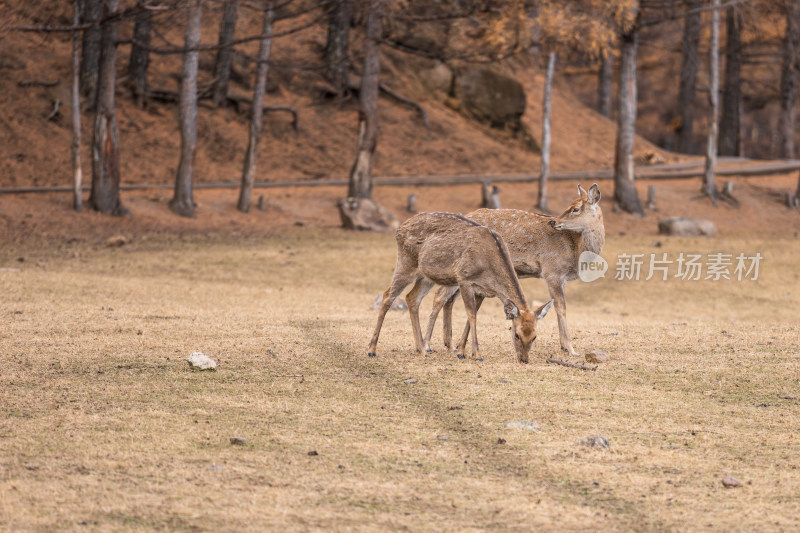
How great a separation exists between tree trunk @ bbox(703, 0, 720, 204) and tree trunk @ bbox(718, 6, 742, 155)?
11.6m

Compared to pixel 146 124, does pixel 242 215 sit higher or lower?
lower

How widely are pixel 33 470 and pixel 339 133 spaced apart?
99.9 feet

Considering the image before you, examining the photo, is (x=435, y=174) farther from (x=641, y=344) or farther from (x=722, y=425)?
(x=722, y=425)

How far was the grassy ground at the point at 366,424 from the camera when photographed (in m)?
5.44

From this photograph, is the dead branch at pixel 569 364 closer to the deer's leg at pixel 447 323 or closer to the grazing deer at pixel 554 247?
the grazing deer at pixel 554 247

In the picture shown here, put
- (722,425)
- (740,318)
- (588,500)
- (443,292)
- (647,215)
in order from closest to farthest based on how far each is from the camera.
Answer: (588,500) → (722,425) → (443,292) → (740,318) → (647,215)

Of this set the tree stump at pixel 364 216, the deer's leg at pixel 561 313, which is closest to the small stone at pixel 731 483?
the deer's leg at pixel 561 313

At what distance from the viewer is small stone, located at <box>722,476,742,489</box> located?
591 centimetres

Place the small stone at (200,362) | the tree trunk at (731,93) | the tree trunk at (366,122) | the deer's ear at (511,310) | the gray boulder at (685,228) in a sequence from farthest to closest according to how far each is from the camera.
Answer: the tree trunk at (731,93) < the tree trunk at (366,122) < the gray boulder at (685,228) < the deer's ear at (511,310) < the small stone at (200,362)

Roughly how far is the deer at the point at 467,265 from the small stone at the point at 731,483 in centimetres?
332

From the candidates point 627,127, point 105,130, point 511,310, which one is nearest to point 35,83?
point 105,130

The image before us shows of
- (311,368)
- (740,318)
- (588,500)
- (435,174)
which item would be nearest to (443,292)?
(311,368)

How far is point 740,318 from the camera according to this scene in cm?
1590

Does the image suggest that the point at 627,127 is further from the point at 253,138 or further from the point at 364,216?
the point at 253,138
